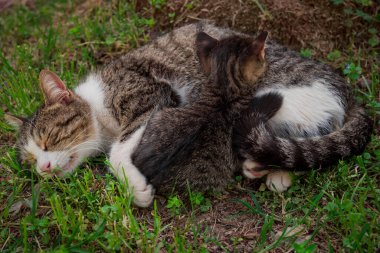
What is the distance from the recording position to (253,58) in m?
2.73

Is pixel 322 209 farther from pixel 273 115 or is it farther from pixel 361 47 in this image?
pixel 361 47

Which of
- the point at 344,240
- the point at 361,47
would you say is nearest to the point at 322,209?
the point at 344,240

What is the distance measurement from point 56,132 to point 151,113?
687 mm

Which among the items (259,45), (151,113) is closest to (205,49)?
(259,45)

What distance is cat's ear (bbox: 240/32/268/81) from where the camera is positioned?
2.69m

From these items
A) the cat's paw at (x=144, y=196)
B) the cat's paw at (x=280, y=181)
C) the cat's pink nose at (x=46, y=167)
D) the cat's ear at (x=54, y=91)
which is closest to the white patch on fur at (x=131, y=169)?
the cat's paw at (x=144, y=196)

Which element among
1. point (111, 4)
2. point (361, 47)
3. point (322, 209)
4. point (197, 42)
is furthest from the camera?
point (111, 4)

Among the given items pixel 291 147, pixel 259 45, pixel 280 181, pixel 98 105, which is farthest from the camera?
pixel 98 105

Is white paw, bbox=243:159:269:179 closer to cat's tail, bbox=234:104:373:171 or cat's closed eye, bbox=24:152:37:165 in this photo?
cat's tail, bbox=234:104:373:171

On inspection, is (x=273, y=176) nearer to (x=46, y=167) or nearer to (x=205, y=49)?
(x=205, y=49)

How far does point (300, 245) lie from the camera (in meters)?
2.06

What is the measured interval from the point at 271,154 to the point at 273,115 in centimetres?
32

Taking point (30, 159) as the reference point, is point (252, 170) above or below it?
below

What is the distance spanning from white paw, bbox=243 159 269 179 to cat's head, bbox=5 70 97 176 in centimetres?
114
